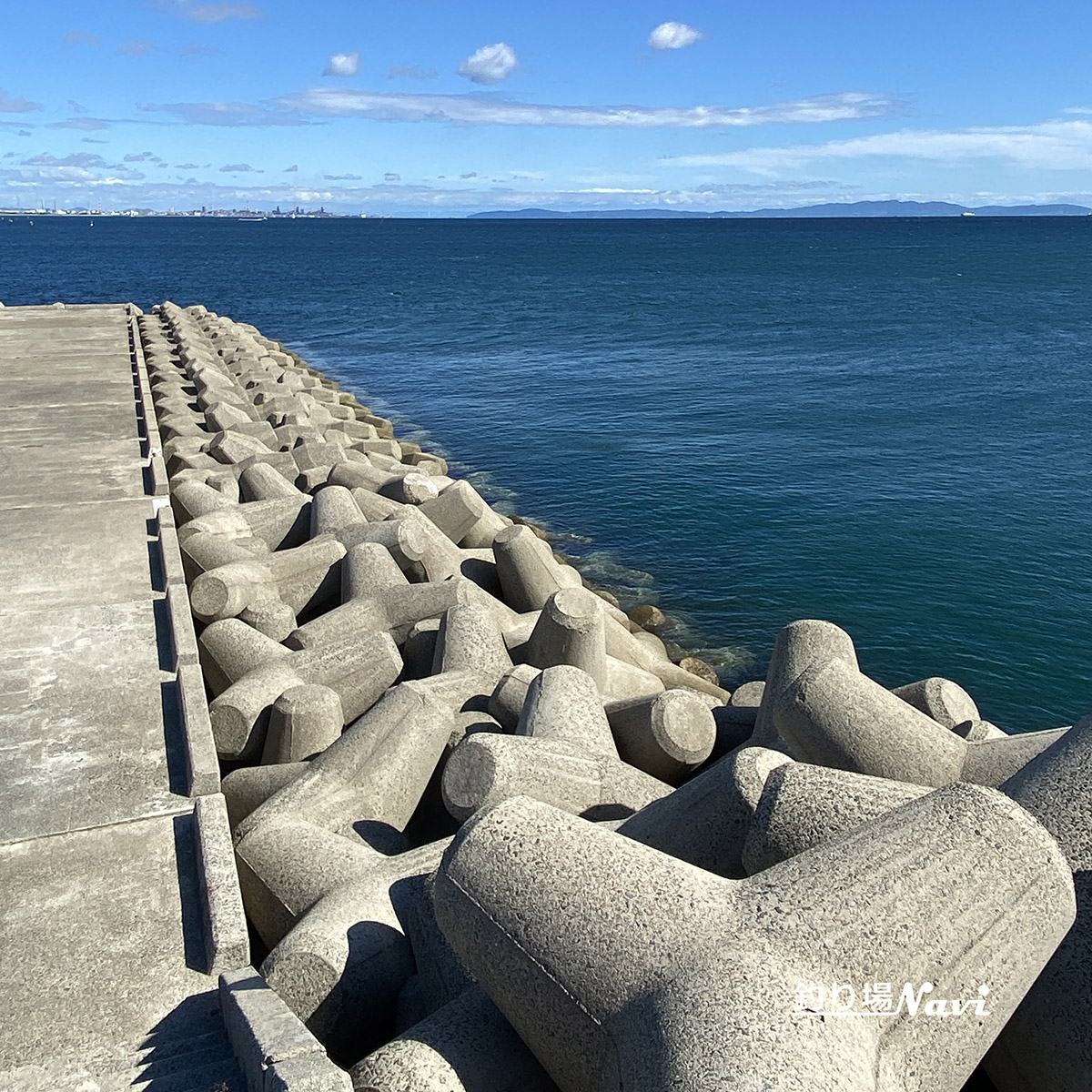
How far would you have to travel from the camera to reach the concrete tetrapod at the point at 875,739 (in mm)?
4906

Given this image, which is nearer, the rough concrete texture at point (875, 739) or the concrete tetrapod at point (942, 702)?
the rough concrete texture at point (875, 739)

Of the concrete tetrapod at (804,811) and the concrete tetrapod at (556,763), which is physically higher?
the concrete tetrapod at (804,811)

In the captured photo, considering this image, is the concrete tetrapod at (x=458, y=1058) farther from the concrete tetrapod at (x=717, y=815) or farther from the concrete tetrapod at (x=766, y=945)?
the concrete tetrapod at (x=717, y=815)

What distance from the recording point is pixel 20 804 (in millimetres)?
5062

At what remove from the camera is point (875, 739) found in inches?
194

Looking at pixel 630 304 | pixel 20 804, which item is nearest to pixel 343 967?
pixel 20 804

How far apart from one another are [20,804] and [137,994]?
5.20 ft

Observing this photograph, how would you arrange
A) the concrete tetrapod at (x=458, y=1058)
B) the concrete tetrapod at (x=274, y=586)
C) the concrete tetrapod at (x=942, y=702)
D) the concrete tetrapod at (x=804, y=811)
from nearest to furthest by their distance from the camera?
the concrete tetrapod at (x=458, y=1058) → the concrete tetrapod at (x=804, y=811) → the concrete tetrapod at (x=942, y=702) → the concrete tetrapod at (x=274, y=586)

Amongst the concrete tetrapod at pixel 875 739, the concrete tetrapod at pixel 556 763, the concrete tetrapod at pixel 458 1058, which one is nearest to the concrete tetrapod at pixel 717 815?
the concrete tetrapod at pixel 875 739

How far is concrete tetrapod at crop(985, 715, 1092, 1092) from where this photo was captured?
3.31 meters

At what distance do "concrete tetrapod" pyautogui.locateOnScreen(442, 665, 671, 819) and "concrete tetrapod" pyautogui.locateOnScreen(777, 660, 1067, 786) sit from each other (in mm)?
843

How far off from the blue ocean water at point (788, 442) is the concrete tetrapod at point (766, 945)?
7818 mm

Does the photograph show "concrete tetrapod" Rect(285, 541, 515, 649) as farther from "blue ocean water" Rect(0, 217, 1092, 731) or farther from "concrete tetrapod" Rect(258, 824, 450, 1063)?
"blue ocean water" Rect(0, 217, 1092, 731)

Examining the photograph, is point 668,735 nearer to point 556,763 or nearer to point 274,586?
point 556,763
